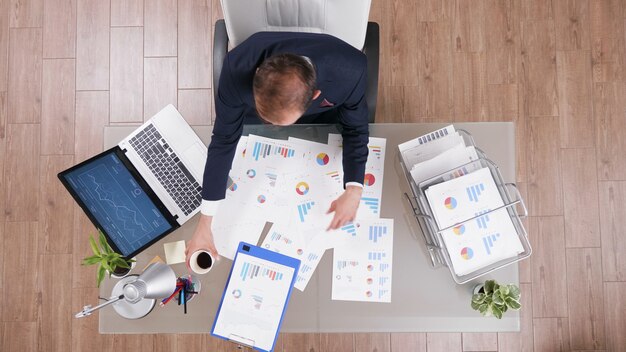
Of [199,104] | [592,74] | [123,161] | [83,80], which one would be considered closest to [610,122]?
[592,74]

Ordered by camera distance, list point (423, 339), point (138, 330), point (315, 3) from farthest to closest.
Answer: point (423, 339), point (138, 330), point (315, 3)

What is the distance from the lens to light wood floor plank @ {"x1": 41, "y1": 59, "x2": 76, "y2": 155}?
242 centimetres

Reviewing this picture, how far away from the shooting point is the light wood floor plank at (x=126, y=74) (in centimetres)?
241

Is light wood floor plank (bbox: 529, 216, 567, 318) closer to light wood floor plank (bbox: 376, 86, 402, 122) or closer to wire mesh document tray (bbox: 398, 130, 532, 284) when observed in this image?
light wood floor plank (bbox: 376, 86, 402, 122)

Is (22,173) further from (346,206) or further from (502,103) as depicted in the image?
(502,103)

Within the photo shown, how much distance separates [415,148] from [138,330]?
3.58 ft

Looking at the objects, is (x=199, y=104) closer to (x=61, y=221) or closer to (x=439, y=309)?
(x=61, y=221)

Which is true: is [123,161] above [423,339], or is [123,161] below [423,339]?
above

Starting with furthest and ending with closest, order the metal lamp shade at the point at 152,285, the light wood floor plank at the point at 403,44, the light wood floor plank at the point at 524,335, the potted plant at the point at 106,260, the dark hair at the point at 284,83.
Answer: the light wood floor plank at the point at 403,44 < the light wood floor plank at the point at 524,335 < the potted plant at the point at 106,260 < the metal lamp shade at the point at 152,285 < the dark hair at the point at 284,83

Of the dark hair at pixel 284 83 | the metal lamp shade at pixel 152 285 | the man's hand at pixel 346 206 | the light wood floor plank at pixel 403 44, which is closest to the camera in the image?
the dark hair at pixel 284 83

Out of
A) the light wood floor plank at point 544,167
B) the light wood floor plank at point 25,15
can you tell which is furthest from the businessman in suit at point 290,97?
the light wood floor plank at point 25,15

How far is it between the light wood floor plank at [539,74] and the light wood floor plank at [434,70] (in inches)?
15.0

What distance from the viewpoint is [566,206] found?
2.33 m

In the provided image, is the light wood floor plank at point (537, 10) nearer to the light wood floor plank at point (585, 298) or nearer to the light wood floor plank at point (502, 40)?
the light wood floor plank at point (502, 40)
